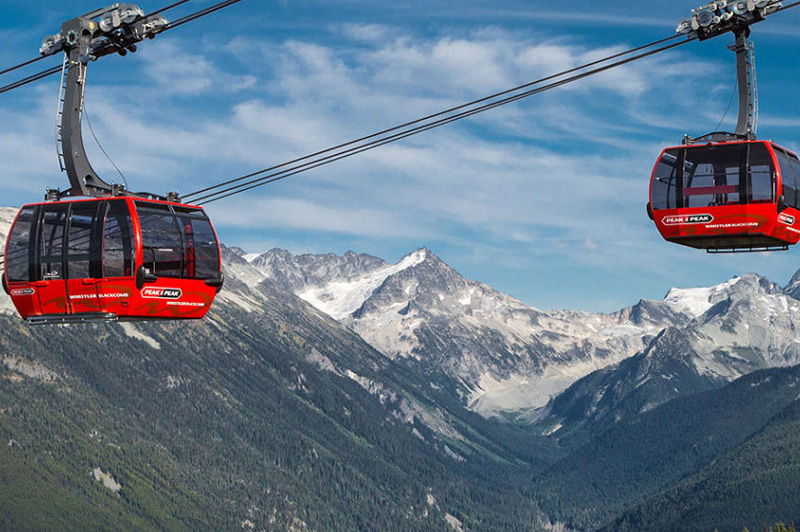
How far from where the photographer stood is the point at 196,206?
47.5 m

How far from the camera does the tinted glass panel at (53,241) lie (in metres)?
45.1

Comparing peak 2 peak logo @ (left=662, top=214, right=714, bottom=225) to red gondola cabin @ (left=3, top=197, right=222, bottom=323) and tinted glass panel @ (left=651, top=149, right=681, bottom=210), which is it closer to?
tinted glass panel @ (left=651, top=149, right=681, bottom=210)

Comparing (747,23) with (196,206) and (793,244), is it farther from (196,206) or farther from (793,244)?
(196,206)

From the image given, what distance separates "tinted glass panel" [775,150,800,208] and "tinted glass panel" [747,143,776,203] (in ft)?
2.06

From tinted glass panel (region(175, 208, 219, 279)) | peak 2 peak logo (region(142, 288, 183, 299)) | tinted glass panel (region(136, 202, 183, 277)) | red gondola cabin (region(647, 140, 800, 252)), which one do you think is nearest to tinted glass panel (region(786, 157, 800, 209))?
red gondola cabin (region(647, 140, 800, 252))

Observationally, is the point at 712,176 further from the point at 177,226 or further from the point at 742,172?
the point at 177,226

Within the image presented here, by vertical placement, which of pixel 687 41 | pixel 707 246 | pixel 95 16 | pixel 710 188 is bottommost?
pixel 707 246

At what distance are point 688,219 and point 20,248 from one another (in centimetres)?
2900

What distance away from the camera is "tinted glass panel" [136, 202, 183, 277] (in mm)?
44406

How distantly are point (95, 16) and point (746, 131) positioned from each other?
26623 millimetres

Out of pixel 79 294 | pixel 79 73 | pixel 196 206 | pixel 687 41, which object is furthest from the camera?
pixel 196 206

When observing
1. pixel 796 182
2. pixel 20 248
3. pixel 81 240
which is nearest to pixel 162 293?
pixel 81 240

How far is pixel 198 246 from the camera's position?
4653cm

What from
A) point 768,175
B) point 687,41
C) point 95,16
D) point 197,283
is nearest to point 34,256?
point 197,283
